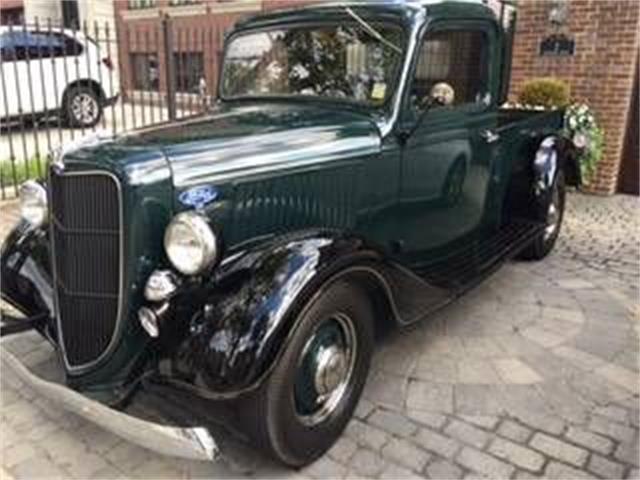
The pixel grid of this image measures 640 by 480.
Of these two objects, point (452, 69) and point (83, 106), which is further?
point (83, 106)

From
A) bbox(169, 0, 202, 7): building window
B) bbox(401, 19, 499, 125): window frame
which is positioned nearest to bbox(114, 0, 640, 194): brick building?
bbox(401, 19, 499, 125): window frame

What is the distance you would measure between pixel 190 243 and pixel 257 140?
27.1 inches

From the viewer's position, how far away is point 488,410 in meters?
3.13

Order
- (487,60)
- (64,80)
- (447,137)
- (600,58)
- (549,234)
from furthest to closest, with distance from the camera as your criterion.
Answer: (64,80), (600,58), (549,234), (487,60), (447,137)

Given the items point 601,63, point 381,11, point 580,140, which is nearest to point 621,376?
point 381,11

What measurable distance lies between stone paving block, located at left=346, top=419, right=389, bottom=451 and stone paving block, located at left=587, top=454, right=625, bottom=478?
0.85 metres

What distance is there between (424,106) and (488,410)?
5.10ft

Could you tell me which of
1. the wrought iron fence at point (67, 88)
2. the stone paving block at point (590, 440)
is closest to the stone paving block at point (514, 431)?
the stone paving block at point (590, 440)

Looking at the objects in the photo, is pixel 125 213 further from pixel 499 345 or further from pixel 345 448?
pixel 499 345

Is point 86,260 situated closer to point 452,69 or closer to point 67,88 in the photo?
point 452,69

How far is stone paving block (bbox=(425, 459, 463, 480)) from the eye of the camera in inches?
105

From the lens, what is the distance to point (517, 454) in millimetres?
2803

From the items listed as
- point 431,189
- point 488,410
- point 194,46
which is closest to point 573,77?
point 431,189

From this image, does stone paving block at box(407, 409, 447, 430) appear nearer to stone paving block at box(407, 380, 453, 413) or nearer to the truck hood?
stone paving block at box(407, 380, 453, 413)
